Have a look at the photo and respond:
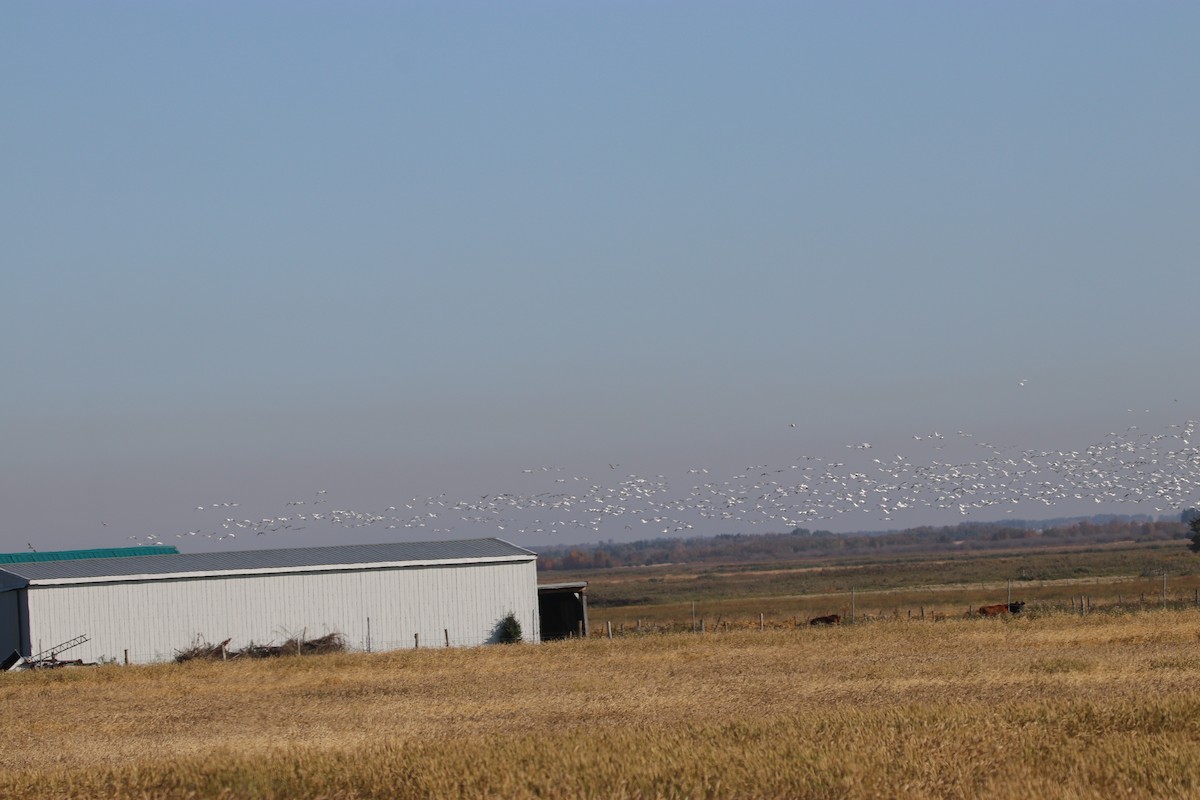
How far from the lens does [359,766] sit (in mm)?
15750

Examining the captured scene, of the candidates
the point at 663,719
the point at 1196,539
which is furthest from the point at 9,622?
the point at 1196,539

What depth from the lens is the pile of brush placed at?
46312 mm

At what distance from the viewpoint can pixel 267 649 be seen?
155ft

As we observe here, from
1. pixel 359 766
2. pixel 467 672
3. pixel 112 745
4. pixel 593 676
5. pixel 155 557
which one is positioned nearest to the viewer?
pixel 359 766

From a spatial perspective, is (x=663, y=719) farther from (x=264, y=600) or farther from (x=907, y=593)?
(x=907, y=593)

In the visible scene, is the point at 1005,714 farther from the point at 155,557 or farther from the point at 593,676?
the point at 155,557

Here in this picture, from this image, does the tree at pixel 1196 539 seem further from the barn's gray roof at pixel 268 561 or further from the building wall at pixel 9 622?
the building wall at pixel 9 622

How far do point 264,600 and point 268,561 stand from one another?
2.74 m

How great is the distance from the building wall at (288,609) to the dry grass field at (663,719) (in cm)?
520

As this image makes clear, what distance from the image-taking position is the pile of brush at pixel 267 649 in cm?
4631

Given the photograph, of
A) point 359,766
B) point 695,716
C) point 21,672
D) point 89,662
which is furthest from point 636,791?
point 89,662

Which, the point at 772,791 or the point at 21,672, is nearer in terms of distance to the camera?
the point at 772,791

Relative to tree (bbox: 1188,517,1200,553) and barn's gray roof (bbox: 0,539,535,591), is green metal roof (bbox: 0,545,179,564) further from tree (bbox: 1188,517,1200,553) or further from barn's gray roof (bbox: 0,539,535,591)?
tree (bbox: 1188,517,1200,553)

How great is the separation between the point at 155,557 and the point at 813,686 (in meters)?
31.9
